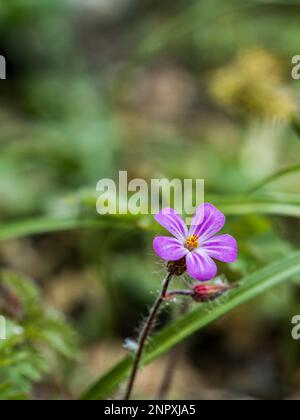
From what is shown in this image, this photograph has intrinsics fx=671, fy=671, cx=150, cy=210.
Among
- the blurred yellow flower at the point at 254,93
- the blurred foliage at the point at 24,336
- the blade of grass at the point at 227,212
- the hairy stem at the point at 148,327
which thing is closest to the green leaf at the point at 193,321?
the hairy stem at the point at 148,327

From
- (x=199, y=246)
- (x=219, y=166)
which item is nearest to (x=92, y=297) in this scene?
(x=219, y=166)

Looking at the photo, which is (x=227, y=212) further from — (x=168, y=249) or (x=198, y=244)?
(x=168, y=249)

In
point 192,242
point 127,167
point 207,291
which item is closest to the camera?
point 192,242

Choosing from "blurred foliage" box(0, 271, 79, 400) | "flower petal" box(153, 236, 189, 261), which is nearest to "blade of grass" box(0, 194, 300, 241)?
"blurred foliage" box(0, 271, 79, 400)

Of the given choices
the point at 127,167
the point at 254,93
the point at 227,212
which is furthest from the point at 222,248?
A: the point at 127,167

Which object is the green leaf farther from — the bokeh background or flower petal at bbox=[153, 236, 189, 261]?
flower petal at bbox=[153, 236, 189, 261]

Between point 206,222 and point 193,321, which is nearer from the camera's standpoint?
point 206,222
